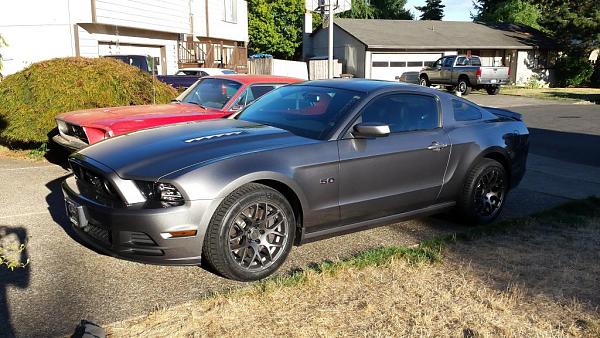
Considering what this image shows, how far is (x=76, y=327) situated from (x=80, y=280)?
767mm

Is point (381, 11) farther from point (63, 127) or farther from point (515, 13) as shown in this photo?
point (63, 127)

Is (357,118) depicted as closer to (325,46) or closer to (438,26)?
(325,46)

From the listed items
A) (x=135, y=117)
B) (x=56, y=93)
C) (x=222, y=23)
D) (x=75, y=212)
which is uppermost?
(x=222, y=23)

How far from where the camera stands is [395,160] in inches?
184

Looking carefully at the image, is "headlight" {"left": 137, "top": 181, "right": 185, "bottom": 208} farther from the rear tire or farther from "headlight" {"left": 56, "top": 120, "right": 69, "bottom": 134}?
the rear tire

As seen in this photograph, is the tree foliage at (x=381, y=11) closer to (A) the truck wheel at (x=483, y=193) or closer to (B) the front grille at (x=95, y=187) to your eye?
(A) the truck wheel at (x=483, y=193)

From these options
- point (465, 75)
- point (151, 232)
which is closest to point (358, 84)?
point (151, 232)

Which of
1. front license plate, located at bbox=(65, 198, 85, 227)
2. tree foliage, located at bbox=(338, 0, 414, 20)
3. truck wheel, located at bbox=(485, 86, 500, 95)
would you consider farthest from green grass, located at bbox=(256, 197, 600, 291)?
tree foliage, located at bbox=(338, 0, 414, 20)

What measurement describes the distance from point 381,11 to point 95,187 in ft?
198

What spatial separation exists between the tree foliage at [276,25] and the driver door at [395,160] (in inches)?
1701

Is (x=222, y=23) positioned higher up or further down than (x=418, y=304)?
higher up

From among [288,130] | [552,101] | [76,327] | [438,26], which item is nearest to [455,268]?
[288,130]

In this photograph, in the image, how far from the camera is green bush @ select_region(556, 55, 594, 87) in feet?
115

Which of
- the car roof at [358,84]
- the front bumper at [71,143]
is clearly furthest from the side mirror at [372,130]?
the front bumper at [71,143]
